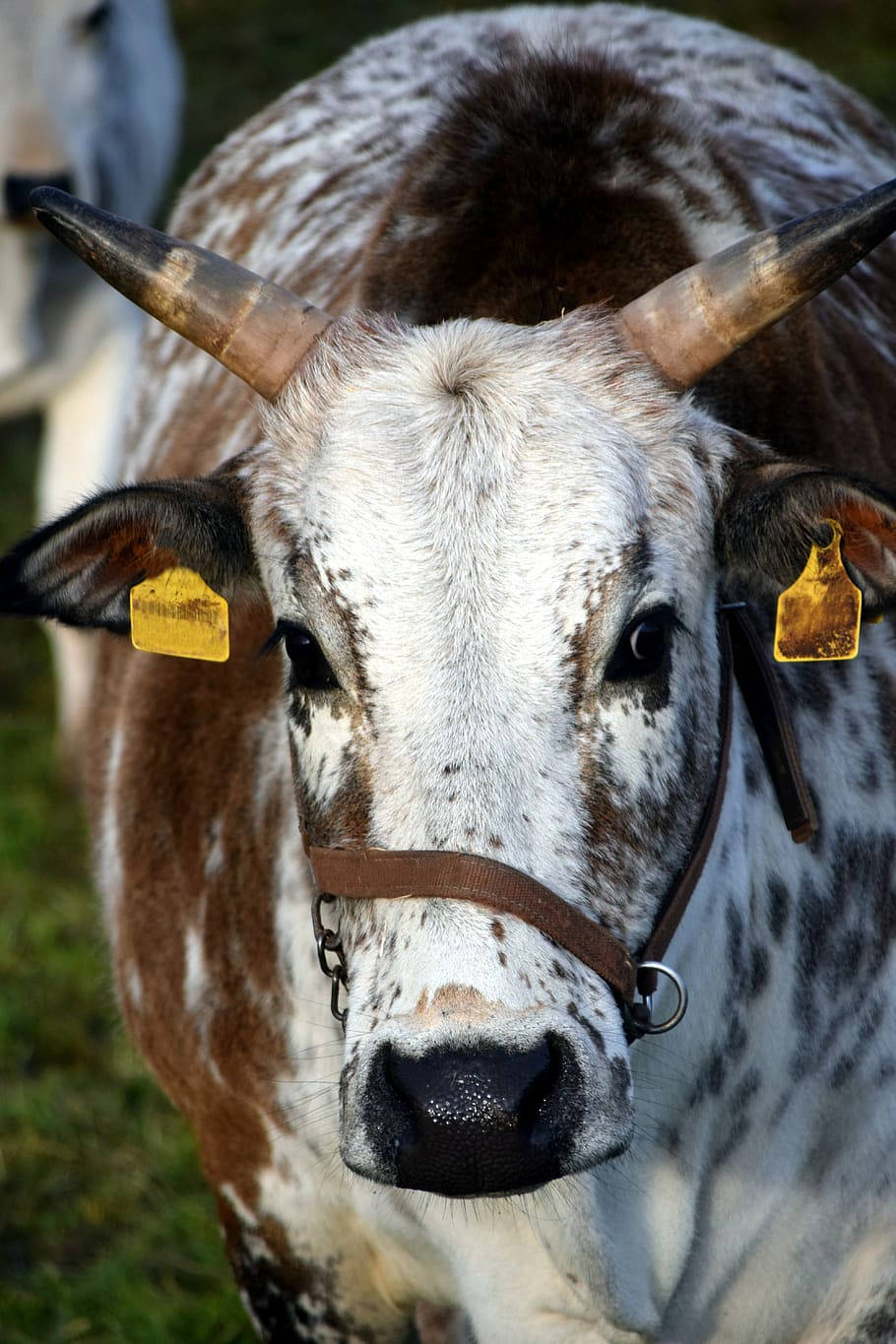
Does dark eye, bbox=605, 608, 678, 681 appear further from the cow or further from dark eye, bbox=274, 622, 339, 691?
the cow

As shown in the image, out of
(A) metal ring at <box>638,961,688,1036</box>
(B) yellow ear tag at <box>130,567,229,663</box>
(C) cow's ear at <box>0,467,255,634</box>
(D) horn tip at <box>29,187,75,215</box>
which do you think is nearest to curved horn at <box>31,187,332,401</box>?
(D) horn tip at <box>29,187,75,215</box>

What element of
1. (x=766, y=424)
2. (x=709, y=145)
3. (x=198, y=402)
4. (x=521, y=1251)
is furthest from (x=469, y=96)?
(x=521, y=1251)

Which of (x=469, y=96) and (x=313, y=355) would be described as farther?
(x=469, y=96)

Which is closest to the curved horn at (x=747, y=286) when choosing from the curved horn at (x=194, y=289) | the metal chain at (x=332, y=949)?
the curved horn at (x=194, y=289)

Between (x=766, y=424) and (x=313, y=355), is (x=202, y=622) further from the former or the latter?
(x=766, y=424)

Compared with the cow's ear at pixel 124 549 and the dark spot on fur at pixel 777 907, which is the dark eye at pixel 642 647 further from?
the cow's ear at pixel 124 549

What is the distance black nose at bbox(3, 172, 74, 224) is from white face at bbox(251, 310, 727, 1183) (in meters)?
3.54

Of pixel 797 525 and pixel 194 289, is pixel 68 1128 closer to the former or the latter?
pixel 194 289

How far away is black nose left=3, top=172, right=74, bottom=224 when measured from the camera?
5781 mm

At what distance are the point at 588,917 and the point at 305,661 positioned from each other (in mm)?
566

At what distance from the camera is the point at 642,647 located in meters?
2.38

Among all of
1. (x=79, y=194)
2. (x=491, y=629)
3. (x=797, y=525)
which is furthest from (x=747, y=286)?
(x=79, y=194)

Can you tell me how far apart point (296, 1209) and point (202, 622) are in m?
1.08

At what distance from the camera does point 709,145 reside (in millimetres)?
3223
